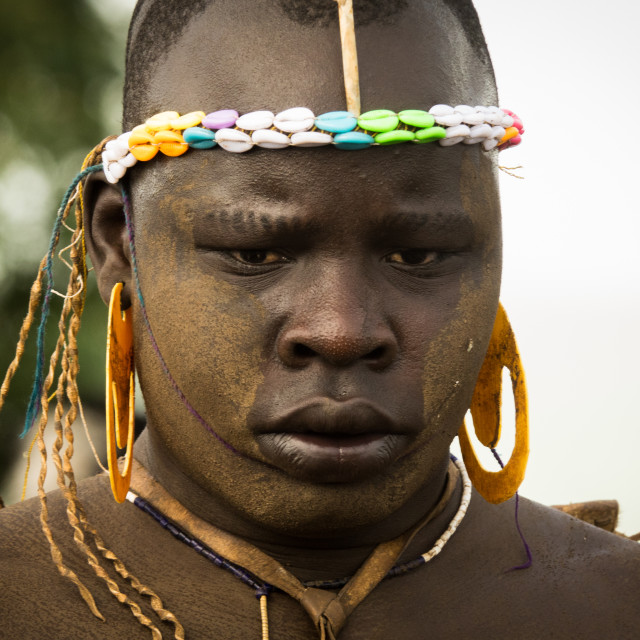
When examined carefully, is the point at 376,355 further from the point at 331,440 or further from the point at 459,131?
the point at 459,131

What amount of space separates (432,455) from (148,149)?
957 millimetres

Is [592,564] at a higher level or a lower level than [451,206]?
lower

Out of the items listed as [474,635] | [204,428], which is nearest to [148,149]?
[204,428]

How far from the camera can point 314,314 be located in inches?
78.6

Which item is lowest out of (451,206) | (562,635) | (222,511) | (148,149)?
(562,635)

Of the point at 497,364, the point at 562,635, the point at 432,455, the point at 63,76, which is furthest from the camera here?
the point at 63,76

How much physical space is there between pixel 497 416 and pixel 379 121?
0.98 m

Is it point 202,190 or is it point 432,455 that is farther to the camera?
point 432,455

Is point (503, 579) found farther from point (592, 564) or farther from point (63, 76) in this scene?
point (63, 76)

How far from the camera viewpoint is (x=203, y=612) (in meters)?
2.20

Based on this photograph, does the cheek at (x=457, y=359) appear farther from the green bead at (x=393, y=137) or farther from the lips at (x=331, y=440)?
the green bead at (x=393, y=137)

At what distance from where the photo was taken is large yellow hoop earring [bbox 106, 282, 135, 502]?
2256 mm

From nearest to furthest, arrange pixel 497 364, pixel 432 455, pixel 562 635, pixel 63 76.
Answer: pixel 432 455 → pixel 562 635 → pixel 497 364 → pixel 63 76

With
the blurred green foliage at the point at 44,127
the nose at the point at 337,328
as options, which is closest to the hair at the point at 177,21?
the nose at the point at 337,328
